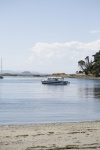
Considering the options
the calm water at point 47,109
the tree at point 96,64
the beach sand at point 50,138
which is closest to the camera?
the beach sand at point 50,138

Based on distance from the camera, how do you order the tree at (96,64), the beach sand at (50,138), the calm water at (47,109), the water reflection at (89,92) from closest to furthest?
1. the beach sand at (50,138)
2. the calm water at (47,109)
3. the water reflection at (89,92)
4. the tree at (96,64)

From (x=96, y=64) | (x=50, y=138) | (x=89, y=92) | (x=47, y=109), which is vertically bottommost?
(x=89, y=92)

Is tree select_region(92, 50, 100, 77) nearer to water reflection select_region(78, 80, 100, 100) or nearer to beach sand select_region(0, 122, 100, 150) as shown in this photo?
water reflection select_region(78, 80, 100, 100)

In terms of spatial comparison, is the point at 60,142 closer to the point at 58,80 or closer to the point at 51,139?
the point at 51,139

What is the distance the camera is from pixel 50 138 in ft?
51.7

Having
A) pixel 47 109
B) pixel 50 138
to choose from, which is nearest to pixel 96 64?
pixel 47 109

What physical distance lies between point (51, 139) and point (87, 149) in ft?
8.62

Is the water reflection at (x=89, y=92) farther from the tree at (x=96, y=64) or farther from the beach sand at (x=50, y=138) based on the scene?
the tree at (x=96, y=64)

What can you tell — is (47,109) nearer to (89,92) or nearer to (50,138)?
(50,138)

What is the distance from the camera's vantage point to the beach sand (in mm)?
13844

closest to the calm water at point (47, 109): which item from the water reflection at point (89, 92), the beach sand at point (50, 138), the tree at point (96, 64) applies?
the water reflection at point (89, 92)

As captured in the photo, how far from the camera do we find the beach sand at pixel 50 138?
1384cm

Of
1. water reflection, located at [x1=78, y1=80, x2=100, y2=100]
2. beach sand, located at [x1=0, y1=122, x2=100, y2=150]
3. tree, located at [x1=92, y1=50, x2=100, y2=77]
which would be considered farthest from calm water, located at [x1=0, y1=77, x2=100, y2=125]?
tree, located at [x1=92, y1=50, x2=100, y2=77]

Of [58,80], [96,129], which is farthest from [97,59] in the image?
[96,129]
